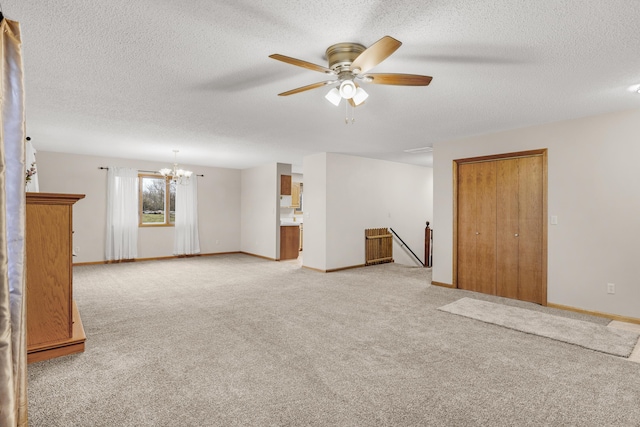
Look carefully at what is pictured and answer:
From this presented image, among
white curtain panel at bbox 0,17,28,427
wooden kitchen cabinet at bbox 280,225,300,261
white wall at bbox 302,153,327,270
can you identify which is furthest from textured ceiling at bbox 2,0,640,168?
wooden kitchen cabinet at bbox 280,225,300,261

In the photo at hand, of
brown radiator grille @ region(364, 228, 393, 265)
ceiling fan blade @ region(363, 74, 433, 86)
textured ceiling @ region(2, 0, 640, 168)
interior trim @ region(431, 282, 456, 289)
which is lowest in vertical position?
interior trim @ region(431, 282, 456, 289)

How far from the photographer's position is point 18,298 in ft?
3.81

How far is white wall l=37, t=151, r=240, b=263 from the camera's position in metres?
6.92

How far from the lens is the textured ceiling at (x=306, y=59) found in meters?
1.96

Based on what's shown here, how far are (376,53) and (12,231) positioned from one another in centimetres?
192

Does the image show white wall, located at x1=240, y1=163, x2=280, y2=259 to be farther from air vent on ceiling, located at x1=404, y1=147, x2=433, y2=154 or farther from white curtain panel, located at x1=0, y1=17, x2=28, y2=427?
white curtain panel, located at x1=0, y1=17, x2=28, y2=427

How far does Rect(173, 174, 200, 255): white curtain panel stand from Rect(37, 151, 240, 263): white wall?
0.59 ft

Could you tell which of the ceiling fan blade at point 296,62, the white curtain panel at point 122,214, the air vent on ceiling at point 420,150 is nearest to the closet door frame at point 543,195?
the air vent on ceiling at point 420,150

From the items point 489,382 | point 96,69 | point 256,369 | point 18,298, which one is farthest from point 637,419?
point 96,69

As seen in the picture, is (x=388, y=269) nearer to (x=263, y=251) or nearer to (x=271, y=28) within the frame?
(x=263, y=251)

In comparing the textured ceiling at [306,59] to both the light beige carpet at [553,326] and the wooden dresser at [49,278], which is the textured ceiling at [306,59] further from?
the light beige carpet at [553,326]

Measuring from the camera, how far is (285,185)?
8.41 meters

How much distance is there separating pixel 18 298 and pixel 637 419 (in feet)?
10.6

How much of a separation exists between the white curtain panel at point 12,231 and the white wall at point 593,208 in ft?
16.9
